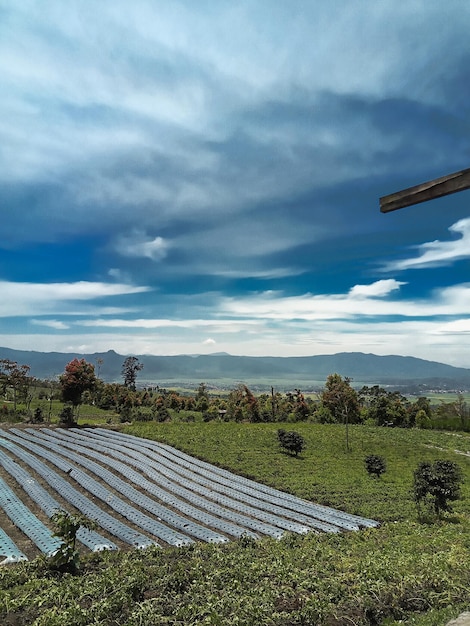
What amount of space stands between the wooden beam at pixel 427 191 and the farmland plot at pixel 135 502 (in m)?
9.15

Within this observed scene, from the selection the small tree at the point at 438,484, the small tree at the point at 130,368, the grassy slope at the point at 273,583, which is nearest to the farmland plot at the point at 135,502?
the grassy slope at the point at 273,583

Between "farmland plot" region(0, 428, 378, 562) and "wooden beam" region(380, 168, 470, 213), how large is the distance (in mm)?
9148

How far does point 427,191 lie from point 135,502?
12827 millimetres

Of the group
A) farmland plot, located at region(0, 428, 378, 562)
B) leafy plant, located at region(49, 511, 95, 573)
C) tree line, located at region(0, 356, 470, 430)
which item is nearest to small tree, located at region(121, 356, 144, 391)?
tree line, located at region(0, 356, 470, 430)

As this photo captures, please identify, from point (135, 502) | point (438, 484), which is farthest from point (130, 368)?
point (438, 484)

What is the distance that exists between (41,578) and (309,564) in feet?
15.3

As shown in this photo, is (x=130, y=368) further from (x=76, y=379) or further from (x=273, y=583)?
(x=273, y=583)

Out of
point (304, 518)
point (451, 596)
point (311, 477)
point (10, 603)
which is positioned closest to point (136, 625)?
point (10, 603)

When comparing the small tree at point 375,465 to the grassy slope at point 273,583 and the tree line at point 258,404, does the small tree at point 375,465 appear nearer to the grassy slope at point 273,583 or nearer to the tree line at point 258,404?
the grassy slope at point 273,583

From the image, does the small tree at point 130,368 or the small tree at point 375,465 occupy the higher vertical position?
the small tree at point 130,368

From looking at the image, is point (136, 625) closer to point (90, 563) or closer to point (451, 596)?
point (90, 563)

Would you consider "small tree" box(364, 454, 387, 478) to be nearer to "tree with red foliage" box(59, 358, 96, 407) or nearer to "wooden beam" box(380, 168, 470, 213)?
"wooden beam" box(380, 168, 470, 213)

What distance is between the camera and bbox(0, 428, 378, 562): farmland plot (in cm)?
988

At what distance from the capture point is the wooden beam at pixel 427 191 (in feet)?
8.45
